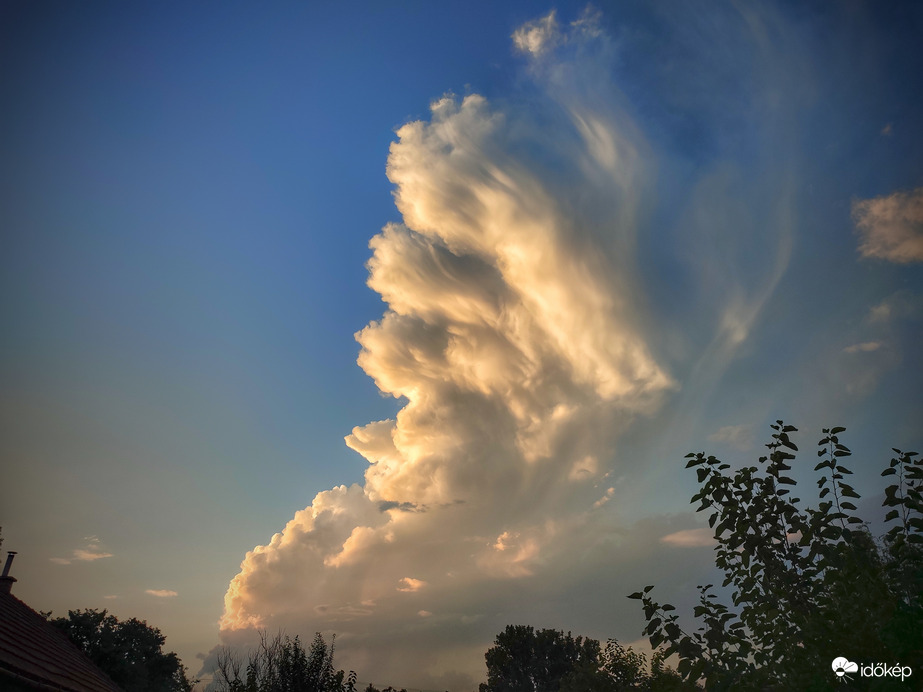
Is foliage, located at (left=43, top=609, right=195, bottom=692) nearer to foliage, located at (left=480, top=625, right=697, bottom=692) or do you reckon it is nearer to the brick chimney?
the brick chimney

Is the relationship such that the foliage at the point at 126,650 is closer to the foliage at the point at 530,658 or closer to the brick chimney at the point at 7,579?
the brick chimney at the point at 7,579

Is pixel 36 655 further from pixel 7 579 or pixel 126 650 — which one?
pixel 126 650

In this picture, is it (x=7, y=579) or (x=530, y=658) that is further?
(x=530, y=658)

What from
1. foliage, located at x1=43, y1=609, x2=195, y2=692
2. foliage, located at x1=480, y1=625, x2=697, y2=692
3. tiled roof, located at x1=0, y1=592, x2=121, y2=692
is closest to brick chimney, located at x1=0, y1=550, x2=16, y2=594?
tiled roof, located at x1=0, y1=592, x2=121, y2=692

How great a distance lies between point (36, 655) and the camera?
15305 mm

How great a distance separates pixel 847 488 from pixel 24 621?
26527mm

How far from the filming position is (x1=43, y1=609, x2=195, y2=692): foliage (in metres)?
48.4

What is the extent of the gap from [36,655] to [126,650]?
4549 cm

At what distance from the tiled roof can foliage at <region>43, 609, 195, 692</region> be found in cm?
2928

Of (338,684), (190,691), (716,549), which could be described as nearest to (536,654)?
(190,691)

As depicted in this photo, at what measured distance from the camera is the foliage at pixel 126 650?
48.4m

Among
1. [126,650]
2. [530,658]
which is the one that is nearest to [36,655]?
[126,650]

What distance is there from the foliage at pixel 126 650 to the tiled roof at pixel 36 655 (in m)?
29.3

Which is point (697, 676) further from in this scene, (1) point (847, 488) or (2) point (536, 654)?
(2) point (536, 654)
